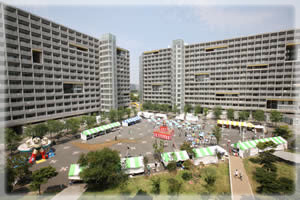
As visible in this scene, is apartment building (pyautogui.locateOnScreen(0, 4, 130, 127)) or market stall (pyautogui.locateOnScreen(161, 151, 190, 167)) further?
apartment building (pyautogui.locateOnScreen(0, 4, 130, 127))

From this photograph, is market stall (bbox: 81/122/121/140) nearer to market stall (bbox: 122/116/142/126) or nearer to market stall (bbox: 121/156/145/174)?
market stall (bbox: 122/116/142/126)

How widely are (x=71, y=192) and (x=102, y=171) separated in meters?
4.88

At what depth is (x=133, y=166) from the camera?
2033 cm

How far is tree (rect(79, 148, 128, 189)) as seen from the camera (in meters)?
16.1

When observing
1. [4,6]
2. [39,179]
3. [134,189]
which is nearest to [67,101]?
[4,6]

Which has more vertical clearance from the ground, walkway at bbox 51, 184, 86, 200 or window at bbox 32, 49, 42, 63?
window at bbox 32, 49, 42, 63

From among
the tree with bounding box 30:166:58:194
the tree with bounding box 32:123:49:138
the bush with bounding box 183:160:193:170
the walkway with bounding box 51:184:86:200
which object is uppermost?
the tree with bounding box 32:123:49:138

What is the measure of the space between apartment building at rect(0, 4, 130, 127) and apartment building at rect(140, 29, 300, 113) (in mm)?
28277

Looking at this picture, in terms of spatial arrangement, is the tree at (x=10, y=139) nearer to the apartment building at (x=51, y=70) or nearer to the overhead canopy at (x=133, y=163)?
the apartment building at (x=51, y=70)

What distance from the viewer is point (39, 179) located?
1606 centimetres

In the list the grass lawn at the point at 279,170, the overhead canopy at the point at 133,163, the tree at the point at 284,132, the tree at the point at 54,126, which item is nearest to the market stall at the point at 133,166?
the overhead canopy at the point at 133,163

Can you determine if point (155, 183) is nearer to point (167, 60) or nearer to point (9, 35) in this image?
point (9, 35)

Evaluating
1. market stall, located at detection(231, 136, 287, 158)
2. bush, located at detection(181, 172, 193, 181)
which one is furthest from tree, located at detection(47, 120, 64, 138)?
market stall, located at detection(231, 136, 287, 158)


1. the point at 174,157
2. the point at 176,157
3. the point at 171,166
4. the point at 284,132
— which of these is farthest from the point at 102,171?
the point at 284,132
